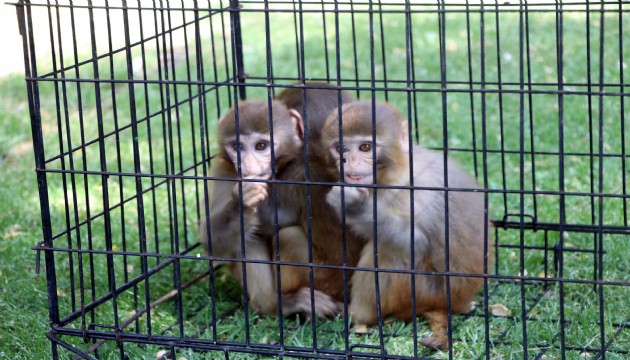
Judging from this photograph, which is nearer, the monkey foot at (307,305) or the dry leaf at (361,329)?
the dry leaf at (361,329)

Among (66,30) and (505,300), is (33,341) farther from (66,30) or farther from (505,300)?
(66,30)

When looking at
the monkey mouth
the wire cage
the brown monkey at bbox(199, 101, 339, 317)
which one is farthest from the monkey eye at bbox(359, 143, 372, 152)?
the brown monkey at bbox(199, 101, 339, 317)

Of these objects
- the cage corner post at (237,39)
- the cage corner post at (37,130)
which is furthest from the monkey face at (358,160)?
the cage corner post at (37,130)

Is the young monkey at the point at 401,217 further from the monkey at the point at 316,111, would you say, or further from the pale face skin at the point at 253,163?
the pale face skin at the point at 253,163

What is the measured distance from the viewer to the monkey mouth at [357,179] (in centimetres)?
480

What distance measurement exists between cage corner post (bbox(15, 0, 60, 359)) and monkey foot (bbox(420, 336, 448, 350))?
1.84m

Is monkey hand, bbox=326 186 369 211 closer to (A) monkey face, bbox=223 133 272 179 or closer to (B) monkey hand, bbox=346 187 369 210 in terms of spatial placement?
(B) monkey hand, bbox=346 187 369 210

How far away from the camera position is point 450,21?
1149 centimetres

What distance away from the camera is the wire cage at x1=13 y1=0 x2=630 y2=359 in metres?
4.21

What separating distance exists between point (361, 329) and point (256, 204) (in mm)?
918

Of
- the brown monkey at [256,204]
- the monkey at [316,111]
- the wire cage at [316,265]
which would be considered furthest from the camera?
the monkey at [316,111]

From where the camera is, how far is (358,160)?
4.81 m

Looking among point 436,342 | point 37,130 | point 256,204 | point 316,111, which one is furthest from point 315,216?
point 37,130

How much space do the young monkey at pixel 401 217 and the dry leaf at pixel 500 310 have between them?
14 centimetres
